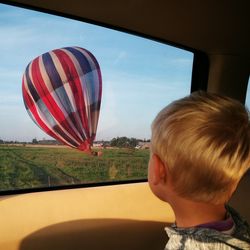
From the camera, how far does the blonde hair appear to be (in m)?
1.04

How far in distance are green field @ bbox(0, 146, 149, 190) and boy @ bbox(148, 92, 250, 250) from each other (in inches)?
47.4

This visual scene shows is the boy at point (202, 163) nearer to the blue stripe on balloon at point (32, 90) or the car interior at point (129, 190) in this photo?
the car interior at point (129, 190)

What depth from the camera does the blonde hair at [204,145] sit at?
3.41ft

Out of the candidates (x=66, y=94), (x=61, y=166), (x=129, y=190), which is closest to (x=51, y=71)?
(x=66, y=94)

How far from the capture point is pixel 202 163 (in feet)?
3.45

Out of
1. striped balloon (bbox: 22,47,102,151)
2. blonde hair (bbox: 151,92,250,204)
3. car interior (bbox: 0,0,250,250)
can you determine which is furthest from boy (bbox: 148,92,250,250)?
striped balloon (bbox: 22,47,102,151)

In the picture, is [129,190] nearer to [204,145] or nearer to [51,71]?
[51,71]

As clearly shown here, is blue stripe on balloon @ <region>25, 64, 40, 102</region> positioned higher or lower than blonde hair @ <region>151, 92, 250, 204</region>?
lower

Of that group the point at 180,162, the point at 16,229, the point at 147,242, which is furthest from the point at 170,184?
the point at 147,242

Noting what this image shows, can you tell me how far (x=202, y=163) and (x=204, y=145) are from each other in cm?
4

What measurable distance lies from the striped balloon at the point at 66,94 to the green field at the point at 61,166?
0.10 meters

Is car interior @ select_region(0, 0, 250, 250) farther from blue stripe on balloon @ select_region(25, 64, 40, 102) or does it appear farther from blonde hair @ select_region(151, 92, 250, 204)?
blonde hair @ select_region(151, 92, 250, 204)

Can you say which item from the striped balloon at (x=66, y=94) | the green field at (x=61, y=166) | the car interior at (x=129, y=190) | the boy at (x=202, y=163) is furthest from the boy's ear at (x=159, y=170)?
the striped balloon at (x=66, y=94)

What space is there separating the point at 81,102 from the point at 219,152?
5.13ft
